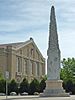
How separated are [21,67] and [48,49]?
152 feet

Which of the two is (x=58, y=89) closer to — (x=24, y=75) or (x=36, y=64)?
A: (x=24, y=75)

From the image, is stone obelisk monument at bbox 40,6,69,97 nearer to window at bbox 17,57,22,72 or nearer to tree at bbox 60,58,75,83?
tree at bbox 60,58,75,83

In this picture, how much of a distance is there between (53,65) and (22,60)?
47.7 m

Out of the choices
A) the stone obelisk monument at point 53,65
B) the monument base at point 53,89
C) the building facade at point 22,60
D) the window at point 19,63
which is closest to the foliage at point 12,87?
the building facade at point 22,60

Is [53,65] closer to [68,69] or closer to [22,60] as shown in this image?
[68,69]

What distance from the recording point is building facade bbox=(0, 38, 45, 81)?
91000mm

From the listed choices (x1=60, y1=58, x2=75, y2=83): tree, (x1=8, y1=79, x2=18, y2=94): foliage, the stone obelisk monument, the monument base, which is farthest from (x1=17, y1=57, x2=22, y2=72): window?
the monument base

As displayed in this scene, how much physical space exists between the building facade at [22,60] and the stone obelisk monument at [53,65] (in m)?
37.9

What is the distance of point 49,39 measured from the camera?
51438 millimetres

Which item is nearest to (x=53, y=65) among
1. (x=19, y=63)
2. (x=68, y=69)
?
(x=68, y=69)

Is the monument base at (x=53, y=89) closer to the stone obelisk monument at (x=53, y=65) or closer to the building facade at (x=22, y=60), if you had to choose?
the stone obelisk monument at (x=53, y=65)

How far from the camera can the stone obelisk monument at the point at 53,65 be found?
5003cm

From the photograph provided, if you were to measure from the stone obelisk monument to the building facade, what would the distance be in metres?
37.9

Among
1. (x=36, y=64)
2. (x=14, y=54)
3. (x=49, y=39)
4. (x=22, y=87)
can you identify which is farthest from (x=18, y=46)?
(x=49, y=39)
